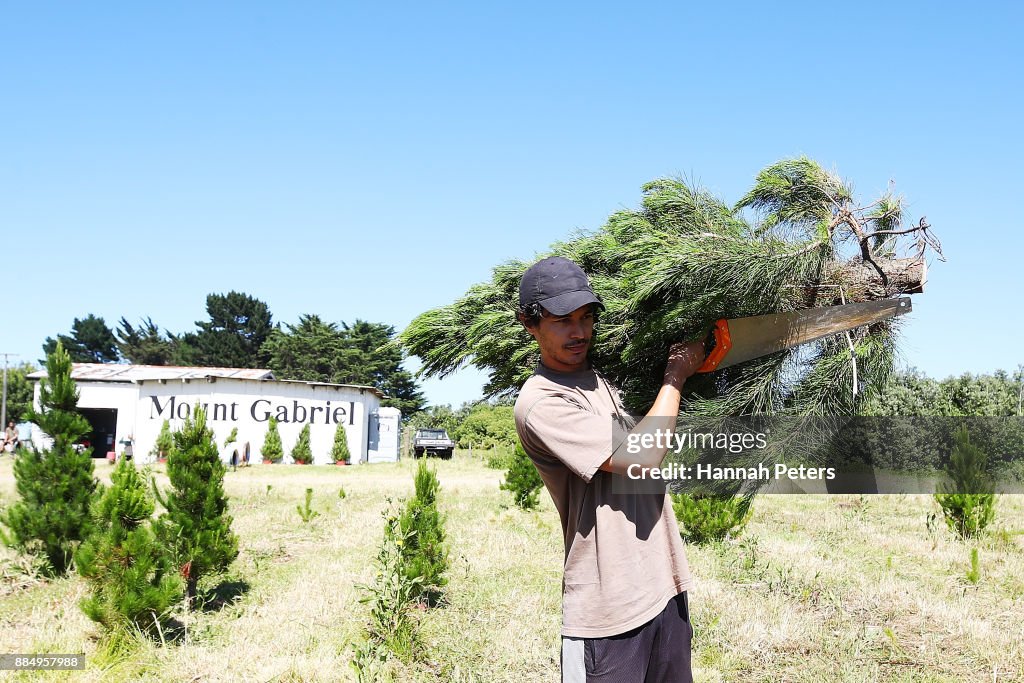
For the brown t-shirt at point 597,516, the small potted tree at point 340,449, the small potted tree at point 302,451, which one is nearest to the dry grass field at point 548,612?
the brown t-shirt at point 597,516

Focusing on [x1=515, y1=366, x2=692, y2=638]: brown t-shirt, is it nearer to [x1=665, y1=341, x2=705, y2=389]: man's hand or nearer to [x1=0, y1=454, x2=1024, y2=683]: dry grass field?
[x1=0, y1=454, x2=1024, y2=683]: dry grass field

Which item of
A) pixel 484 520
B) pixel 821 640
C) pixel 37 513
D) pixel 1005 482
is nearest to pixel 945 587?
pixel 821 640

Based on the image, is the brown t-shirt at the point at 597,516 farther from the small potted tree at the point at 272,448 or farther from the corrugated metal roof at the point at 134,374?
the corrugated metal roof at the point at 134,374

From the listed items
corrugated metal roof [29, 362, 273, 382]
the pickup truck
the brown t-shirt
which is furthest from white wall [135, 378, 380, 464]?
the brown t-shirt

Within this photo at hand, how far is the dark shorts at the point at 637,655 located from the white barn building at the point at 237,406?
869 inches

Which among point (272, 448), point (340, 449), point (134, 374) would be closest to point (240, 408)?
point (272, 448)

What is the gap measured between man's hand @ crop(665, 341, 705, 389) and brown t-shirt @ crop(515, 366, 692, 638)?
0.23 meters

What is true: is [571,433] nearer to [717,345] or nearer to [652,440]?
[652,440]

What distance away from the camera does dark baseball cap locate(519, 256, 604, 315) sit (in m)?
1.90

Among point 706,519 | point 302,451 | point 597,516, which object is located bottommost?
point 302,451

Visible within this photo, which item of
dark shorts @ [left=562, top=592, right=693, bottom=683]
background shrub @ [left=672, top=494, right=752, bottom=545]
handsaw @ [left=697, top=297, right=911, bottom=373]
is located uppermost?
handsaw @ [left=697, top=297, right=911, bottom=373]

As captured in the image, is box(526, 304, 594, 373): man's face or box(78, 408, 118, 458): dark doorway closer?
box(526, 304, 594, 373): man's face

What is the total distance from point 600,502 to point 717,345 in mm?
552

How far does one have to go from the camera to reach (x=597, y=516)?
6.63ft
